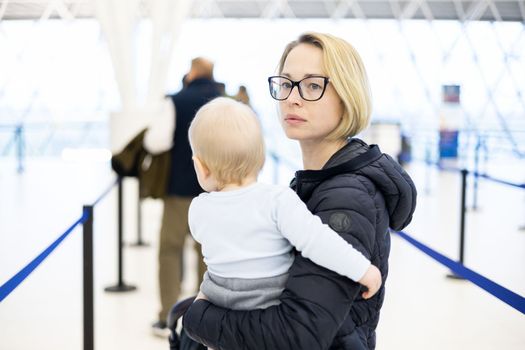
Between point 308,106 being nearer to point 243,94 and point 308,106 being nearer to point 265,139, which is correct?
point 265,139

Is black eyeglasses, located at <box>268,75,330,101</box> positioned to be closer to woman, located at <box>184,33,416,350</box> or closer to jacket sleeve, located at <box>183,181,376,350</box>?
woman, located at <box>184,33,416,350</box>

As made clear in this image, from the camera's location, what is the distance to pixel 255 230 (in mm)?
1523

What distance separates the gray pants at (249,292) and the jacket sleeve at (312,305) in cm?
5

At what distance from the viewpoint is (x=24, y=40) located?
2383cm

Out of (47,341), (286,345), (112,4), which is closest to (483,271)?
(47,341)

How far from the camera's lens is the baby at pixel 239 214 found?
4.97 feet

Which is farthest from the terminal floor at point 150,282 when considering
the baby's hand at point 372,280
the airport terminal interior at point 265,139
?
the baby's hand at point 372,280

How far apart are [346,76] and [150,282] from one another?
4819 mm

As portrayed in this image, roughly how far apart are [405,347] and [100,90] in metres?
24.1

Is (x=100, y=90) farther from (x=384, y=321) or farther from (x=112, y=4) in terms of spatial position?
(x=384, y=321)

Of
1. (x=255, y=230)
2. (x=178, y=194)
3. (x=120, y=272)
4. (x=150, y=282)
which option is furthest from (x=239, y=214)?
(x=150, y=282)

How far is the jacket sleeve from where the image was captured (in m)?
1.38

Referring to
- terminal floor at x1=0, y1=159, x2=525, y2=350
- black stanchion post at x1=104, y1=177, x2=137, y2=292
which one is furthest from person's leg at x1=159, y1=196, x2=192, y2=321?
black stanchion post at x1=104, y1=177, x2=137, y2=292

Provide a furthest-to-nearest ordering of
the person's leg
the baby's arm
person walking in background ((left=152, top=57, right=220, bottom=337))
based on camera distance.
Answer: the person's leg
person walking in background ((left=152, top=57, right=220, bottom=337))
the baby's arm
